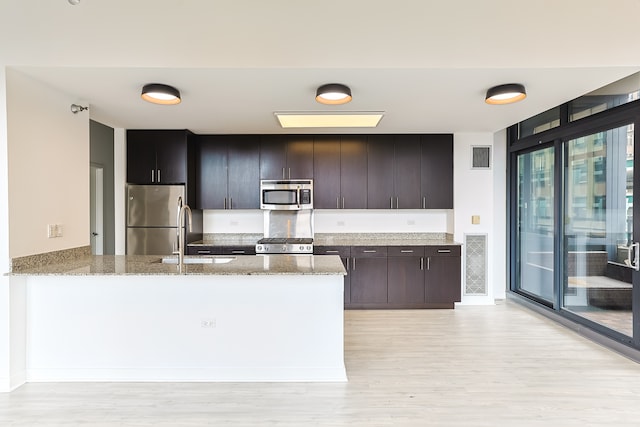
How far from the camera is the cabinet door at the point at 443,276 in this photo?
4715mm

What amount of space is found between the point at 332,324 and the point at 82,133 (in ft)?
9.18

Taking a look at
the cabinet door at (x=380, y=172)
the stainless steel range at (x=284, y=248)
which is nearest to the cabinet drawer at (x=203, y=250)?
the stainless steel range at (x=284, y=248)

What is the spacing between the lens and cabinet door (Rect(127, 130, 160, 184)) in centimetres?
469

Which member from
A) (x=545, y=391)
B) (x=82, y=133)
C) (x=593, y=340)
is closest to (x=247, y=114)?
(x=82, y=133)

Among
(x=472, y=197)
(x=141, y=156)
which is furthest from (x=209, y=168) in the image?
(x=472, y=197)

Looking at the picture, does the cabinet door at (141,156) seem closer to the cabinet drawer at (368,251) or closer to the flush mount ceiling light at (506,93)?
the cabinet drawer at (368,251)

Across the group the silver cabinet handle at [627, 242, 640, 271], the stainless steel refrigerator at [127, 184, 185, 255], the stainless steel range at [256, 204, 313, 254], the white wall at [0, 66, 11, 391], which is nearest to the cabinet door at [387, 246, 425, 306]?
the stainless steel range at [256, 204, 313, 254]

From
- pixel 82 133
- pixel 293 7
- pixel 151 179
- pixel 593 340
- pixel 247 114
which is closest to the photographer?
pixel 293 7

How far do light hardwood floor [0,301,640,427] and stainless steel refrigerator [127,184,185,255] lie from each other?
2.23 meters

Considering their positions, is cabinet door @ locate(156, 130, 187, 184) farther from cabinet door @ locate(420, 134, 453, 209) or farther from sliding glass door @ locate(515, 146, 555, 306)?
sliding glass door @ locate(515, 146, 555, 306)

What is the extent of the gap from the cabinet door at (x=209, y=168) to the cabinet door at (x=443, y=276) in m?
2.87

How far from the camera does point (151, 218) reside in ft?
15.6

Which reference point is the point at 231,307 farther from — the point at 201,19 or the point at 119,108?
the point at 119,108

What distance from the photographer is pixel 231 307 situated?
275 centimetres
